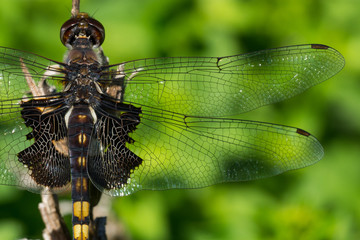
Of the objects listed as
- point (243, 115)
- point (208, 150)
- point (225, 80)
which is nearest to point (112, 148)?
point (208, 150)

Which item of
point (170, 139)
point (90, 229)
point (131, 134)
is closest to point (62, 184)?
point (90, 229)

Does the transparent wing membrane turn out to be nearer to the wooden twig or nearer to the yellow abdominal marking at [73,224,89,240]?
the yellow abdominal marking at [73,224,89,240]

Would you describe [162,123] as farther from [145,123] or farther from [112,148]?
[112,148]

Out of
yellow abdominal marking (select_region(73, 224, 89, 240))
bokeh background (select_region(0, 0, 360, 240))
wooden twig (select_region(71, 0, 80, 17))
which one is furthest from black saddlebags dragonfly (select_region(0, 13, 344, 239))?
bokeh background (select_region(0, 0, 360, 240))

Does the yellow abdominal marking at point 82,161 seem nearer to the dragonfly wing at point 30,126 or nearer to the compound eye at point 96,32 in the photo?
the dragonfly wing at point 30,126

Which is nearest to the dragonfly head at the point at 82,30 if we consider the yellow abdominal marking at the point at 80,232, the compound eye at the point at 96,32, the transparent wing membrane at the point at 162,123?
the compound eye at the point at 96,32
